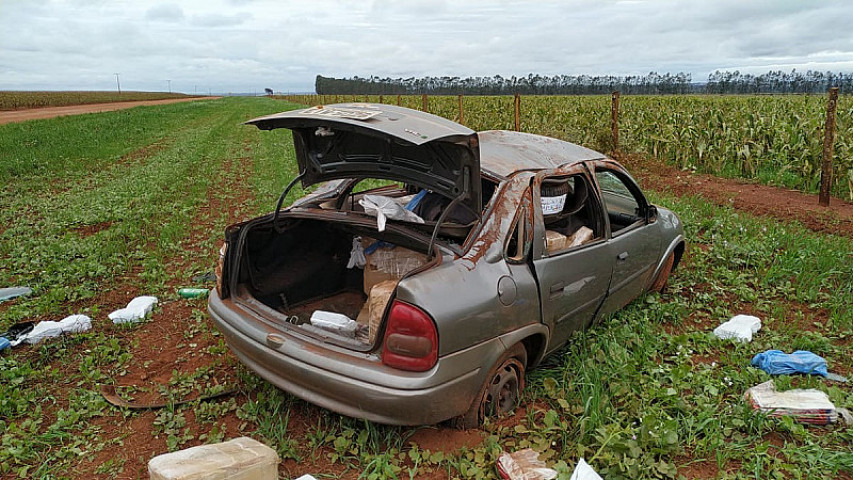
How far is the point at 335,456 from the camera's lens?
2975 mm

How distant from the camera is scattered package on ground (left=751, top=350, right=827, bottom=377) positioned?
149 inches

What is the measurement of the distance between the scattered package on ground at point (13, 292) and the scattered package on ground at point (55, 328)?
2.77 feet

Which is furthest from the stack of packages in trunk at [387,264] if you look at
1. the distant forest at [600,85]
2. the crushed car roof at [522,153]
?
the distant forest at [600,85]

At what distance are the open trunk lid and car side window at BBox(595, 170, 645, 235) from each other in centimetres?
186

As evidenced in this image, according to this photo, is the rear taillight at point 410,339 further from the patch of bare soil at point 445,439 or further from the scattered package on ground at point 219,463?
the scattered package on ground at point 219,463

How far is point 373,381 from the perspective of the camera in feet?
8.78

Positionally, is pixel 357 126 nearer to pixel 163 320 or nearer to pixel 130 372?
pixel 130 372

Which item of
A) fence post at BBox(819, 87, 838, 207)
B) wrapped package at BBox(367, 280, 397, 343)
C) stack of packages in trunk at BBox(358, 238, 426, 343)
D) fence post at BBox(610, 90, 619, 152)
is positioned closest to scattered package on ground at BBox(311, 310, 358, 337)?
wrapped package at BBox(367, 280, 397, 343)

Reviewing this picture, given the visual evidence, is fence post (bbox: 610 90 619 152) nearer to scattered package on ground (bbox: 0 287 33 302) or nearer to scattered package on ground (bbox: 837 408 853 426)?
scattered package on ground (bbox: 837 408 853 426)

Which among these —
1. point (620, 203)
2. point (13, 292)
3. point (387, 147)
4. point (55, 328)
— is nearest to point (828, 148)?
point (620, 203)

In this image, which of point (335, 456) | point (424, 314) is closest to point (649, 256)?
point (424, 314)

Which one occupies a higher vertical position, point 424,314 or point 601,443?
point 424,314

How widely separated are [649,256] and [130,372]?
4.04 metres

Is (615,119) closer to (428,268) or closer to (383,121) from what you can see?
(383,121)
